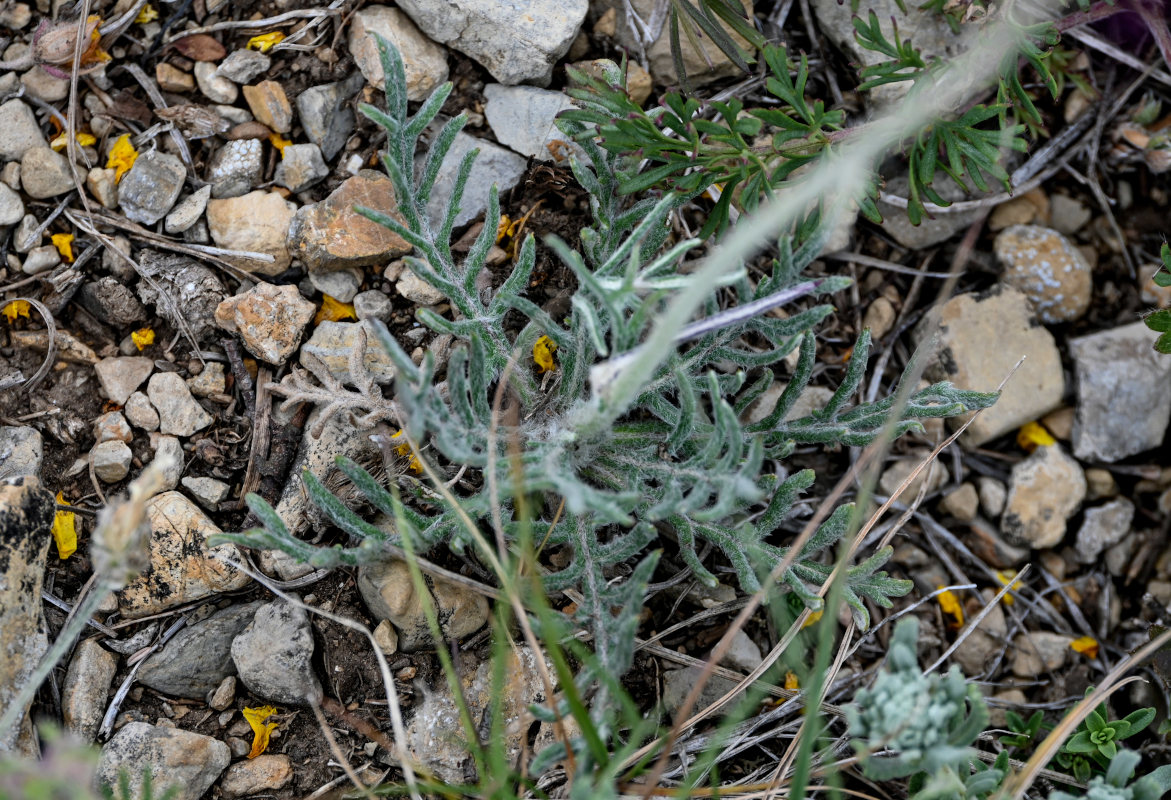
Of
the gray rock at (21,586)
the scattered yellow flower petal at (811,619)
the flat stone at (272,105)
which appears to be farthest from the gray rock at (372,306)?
the scattered yellow flower petal at (811,619)

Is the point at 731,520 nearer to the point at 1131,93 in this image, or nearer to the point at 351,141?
the point at 351,141

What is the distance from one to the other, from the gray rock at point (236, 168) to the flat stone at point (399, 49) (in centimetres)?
47

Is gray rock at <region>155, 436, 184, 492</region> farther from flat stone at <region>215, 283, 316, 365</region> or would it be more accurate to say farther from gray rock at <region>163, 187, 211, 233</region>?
gray rock at <region>163, 187, 211, 233</region>

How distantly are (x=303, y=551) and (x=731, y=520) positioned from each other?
136 cm

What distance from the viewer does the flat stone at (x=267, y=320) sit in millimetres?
2877

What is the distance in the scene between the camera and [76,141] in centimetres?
304

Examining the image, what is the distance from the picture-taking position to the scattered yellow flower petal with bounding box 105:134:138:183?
3033 mm

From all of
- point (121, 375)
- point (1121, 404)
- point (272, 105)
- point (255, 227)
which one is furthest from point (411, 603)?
point (1121, 404)

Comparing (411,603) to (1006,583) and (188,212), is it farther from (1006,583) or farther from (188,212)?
(1006,583)

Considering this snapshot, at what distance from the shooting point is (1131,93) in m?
3.63

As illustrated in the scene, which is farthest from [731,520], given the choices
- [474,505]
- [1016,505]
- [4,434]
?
[4,434]

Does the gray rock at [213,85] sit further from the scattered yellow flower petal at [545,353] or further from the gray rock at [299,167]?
the scattered yellow flower petal at [545,353]

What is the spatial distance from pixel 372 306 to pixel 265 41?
1.04 meters

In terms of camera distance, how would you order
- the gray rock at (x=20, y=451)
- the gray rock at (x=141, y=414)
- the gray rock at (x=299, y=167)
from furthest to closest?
1. the gray rock at (x=299, y=167)
2. the gray rock at (x=141, y=414)
3. the gray rock at (x=20, y=451)
